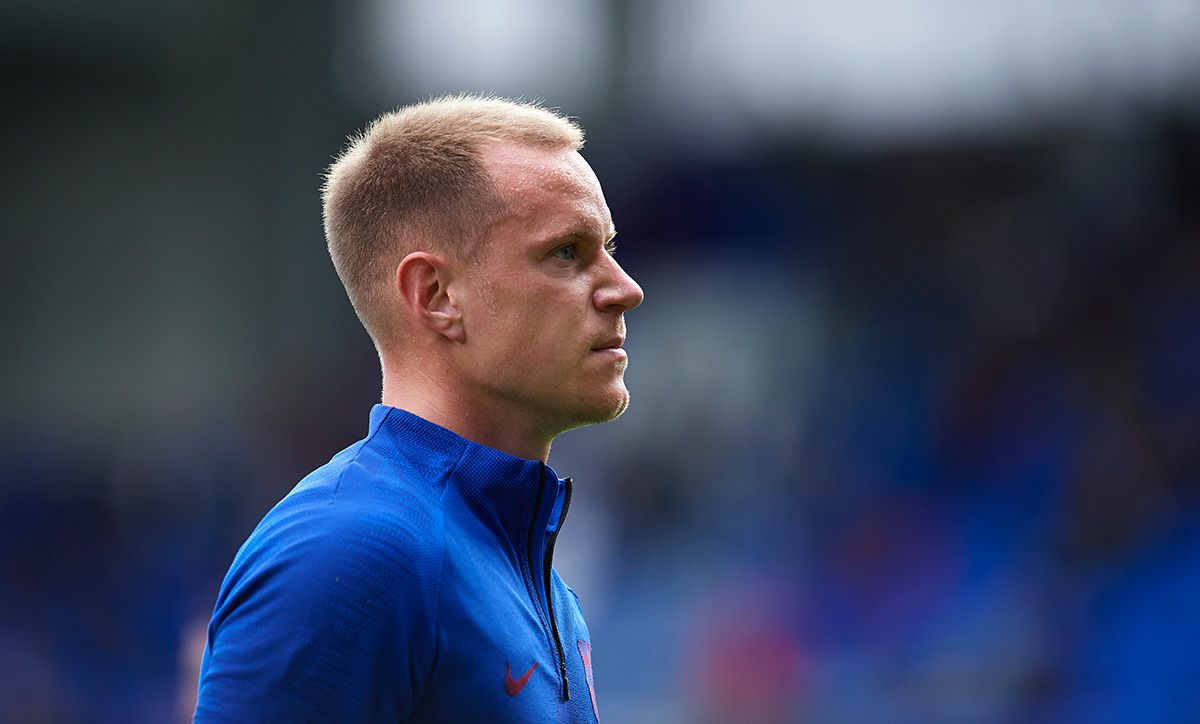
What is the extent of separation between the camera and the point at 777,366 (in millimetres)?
11086

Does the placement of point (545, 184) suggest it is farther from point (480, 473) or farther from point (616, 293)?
point (480, 473)

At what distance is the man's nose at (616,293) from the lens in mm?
2291

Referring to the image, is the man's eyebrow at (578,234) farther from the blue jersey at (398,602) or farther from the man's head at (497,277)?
the blue jersey at (398,602)

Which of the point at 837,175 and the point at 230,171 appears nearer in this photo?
the point at 837,175

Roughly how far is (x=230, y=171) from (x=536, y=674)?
13459 millimetres

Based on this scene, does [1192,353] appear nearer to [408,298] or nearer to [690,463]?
[690,463]

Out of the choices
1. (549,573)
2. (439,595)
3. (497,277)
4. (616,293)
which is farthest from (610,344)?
(439,595)

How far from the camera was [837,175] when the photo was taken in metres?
11.1

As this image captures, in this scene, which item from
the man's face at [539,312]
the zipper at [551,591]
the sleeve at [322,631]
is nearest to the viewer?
the sleeve at [322,631]

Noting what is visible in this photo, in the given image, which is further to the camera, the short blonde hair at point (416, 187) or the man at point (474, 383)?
the short blonde hair at point (416, 187)

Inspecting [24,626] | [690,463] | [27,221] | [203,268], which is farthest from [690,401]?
[27,221]

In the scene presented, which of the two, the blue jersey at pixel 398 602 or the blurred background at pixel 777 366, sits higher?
the blurred background at pixel 777 366

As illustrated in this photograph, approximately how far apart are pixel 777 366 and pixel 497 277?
29.3 feet

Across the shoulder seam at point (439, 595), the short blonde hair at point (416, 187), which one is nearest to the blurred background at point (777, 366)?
the short blonde hair at point (416, 187)
